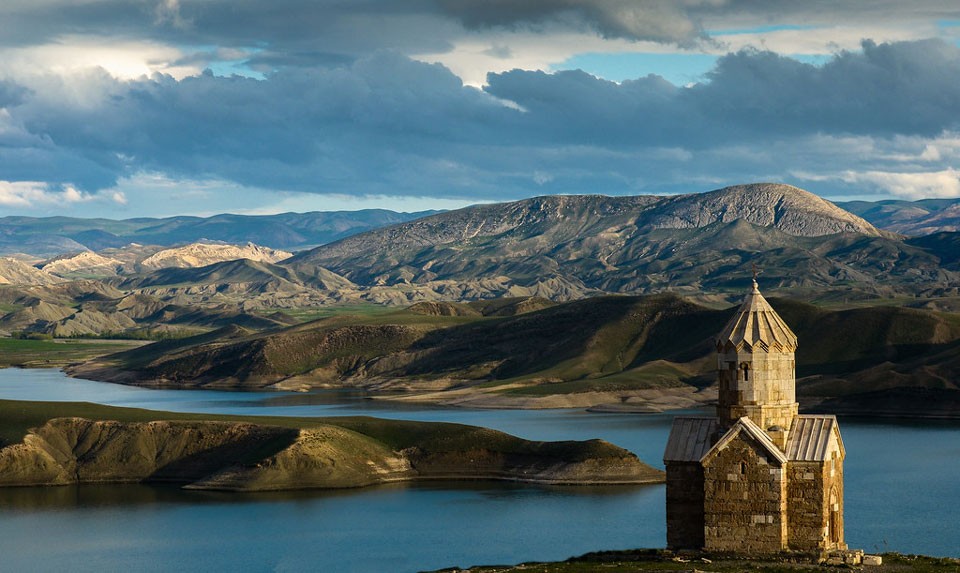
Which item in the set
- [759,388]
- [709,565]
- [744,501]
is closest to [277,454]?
[744,501]

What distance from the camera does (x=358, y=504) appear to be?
361 feet

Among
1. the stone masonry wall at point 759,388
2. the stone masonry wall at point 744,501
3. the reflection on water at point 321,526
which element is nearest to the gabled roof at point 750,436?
the stone masonry wall at point 744,501

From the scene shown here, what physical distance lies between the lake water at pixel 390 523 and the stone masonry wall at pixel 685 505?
34179 millimetres

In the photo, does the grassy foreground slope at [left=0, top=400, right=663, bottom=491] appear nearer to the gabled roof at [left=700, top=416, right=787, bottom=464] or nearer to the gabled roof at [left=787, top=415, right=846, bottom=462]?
the gabled roof at [left=787, top=415, right=846, bottom=462]

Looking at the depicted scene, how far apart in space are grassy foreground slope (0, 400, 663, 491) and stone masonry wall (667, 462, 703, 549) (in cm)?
7786

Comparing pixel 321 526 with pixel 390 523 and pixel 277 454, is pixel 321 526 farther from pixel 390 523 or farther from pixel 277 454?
pixel 277 454

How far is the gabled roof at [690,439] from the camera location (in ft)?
133

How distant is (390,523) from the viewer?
9869cm

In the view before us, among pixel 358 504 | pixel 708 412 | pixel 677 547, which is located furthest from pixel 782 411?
pixel 708 412

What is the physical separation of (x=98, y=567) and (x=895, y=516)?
49912 millimetres

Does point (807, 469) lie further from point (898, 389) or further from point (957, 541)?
point (898, 389)

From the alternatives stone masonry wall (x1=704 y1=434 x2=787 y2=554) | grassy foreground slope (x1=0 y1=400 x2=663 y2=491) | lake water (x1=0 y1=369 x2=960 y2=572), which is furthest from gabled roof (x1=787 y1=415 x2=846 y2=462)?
grassy foreground slope (x1=0 y1=400 x2=663 y2=491)

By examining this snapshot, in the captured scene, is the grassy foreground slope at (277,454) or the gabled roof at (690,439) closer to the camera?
the gabled roof at (690,439)

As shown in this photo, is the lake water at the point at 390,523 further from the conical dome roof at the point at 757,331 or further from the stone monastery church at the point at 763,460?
the conical dome roof at the point at 757,331
